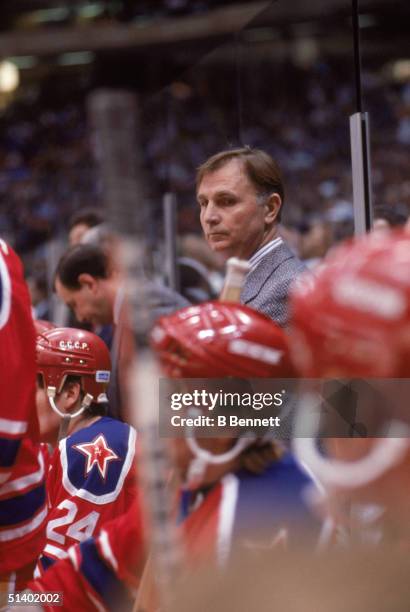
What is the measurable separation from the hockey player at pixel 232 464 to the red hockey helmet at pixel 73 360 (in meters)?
0.62

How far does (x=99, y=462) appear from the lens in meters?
1.46

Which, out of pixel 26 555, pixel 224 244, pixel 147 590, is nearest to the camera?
pixel 147 590

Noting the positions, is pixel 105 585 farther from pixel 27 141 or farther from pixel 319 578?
pixel 27 141

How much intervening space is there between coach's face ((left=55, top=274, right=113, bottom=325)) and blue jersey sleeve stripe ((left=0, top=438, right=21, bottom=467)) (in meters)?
1.14

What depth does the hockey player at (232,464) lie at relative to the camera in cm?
98

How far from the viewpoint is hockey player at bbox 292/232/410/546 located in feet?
2.85

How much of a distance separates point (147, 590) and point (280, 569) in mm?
207

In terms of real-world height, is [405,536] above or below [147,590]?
above

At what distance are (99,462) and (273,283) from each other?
16.6 inches

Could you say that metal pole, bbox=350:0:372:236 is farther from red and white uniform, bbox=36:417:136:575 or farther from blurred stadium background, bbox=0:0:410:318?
red and white uniform, bbox=36:417:136:575

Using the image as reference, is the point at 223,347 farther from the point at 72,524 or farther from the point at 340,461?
the point at 72,524

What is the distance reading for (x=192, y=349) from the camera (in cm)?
101

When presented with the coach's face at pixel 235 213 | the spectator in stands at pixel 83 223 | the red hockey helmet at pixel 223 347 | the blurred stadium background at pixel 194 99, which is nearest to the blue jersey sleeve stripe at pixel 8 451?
the red hockey helmet at pixel 223 347

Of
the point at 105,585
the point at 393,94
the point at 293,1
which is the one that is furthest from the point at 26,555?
the point at 393,94
